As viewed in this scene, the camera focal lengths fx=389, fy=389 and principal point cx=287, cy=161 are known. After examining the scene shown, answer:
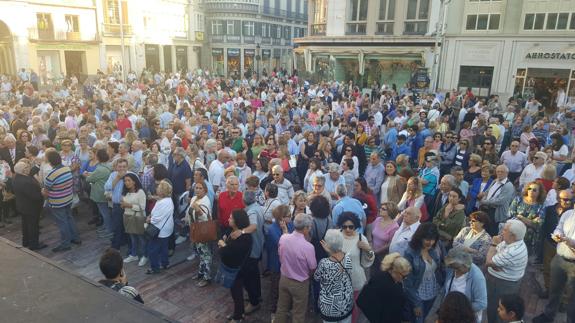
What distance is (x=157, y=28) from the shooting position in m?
37.0

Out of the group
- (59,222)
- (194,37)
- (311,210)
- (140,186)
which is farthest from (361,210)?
(194,37)

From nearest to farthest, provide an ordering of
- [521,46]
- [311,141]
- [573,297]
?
[573,297], [311,141], [521,46]

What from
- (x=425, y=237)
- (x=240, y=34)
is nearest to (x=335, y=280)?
(x=425, y=237)

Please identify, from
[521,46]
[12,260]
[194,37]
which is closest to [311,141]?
[12,260]

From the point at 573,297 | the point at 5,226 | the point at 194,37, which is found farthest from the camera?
the point at 194,37

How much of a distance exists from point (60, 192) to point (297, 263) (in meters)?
4.59

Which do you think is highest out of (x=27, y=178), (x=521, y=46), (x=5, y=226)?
(x=521, y=46)

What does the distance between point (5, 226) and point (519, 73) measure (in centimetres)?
2707

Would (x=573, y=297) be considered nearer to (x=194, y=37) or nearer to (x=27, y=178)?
(x=27, y=178)

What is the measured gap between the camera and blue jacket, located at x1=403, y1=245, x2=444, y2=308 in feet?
13.7

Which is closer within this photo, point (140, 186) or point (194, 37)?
point (140, 186)

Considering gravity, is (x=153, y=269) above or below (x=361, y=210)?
below

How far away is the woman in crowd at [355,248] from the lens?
4.43 m

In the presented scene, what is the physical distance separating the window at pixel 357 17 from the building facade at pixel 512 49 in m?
5.86
